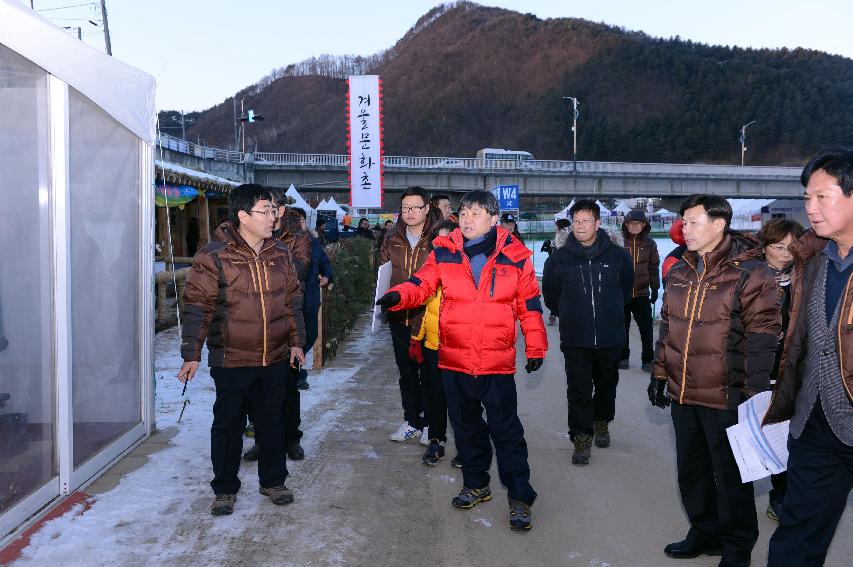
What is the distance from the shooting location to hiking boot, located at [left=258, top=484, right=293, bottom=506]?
4.49 m

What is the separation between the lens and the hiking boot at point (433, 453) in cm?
535

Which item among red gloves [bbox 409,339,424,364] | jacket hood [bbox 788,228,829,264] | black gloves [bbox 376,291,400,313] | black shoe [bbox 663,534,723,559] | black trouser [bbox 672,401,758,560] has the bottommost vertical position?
black shoe [bbox 663,534,723,559]

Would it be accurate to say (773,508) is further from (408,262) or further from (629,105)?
(629,105)

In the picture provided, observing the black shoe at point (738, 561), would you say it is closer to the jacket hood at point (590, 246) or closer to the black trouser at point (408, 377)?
the jacket hood at point (590, 246)

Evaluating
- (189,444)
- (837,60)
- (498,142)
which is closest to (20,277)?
(189,444)

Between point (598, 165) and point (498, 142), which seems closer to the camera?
point (598, 165)

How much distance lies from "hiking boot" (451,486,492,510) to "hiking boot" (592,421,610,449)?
154cm

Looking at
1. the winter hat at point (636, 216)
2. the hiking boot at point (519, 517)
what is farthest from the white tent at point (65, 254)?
the winter hat at point (636, 216)

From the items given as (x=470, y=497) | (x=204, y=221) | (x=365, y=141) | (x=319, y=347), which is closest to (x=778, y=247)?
(x=470, y=497)

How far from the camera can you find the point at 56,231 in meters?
4.32

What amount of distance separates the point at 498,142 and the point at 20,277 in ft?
531

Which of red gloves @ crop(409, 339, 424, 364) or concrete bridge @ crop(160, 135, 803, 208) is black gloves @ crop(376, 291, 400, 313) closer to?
red gloves @ crop(409, 339, 424, 364)

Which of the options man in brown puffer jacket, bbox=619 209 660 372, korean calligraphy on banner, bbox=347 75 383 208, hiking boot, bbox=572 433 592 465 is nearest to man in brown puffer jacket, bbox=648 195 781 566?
hiking boot, bbox=572 433 592 465

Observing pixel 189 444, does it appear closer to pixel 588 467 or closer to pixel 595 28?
pixel 588 467
